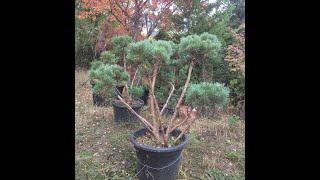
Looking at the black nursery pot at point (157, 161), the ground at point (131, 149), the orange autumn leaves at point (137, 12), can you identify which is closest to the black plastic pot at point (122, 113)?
the ground at point (131, 149)

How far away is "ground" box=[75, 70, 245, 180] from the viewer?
2465mm

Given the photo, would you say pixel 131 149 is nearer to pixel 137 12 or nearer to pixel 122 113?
pixel 122 113

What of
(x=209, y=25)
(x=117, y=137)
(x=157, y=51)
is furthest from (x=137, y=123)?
(x=209, y=25)

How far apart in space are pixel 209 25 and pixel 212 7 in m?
0.41

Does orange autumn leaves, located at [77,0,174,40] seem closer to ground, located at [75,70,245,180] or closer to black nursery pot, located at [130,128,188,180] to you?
ground, located at [75,70,245,180]

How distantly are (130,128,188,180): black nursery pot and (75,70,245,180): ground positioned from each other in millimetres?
199

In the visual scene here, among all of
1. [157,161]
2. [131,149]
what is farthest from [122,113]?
[157,161]

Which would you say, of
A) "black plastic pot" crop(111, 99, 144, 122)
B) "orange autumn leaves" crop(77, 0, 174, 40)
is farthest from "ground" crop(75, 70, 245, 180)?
"orange autumn leaves" crop(77, 0, 174, 40)

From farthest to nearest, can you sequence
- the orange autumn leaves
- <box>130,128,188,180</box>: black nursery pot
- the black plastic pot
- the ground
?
the orange autumn leaves
the black plastic pot
the ground
<box>130,128,188,180</box>: black nursery pot

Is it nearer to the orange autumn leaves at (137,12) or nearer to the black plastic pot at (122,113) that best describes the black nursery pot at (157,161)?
the black plastic pot at (122,113)
